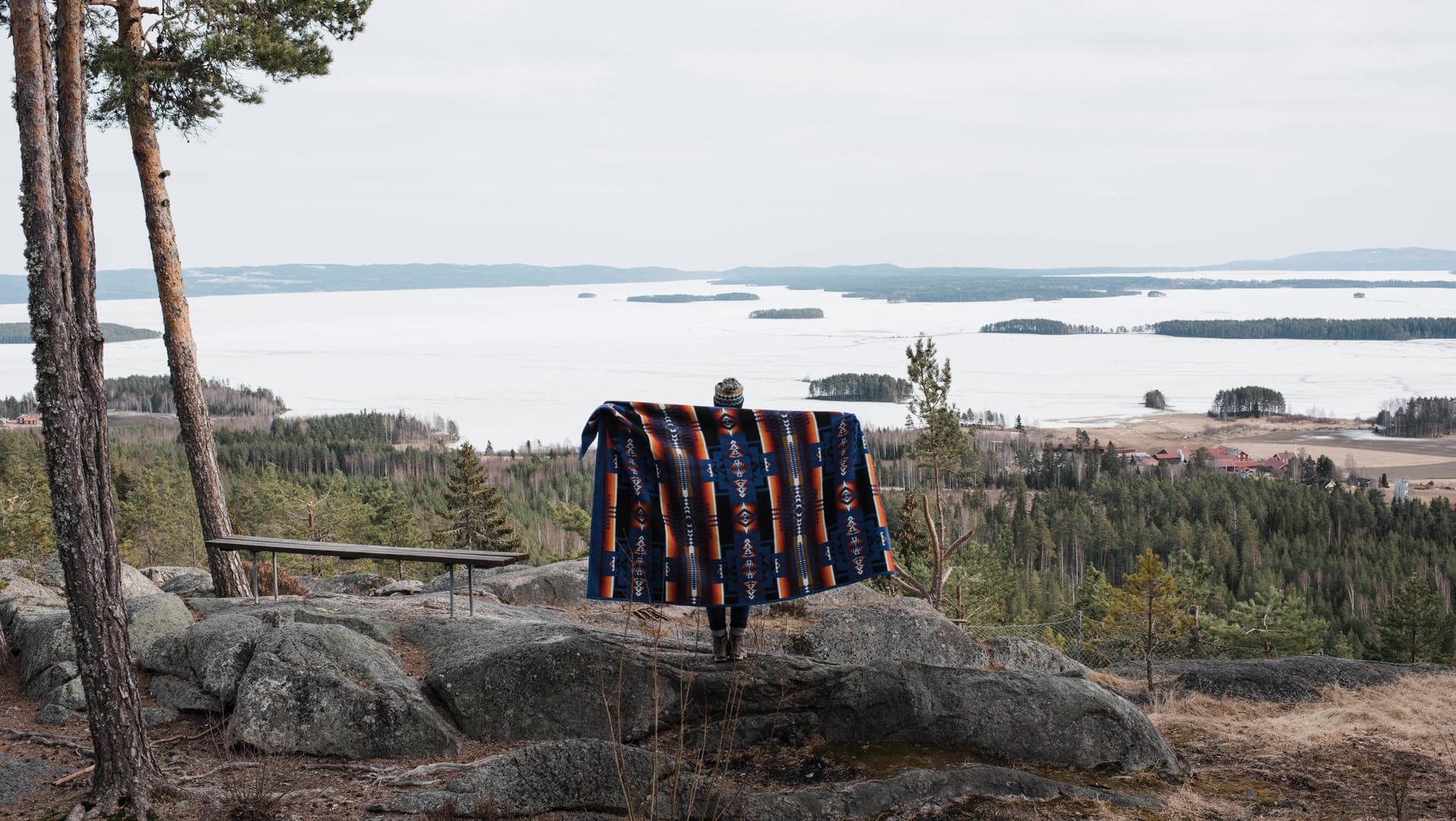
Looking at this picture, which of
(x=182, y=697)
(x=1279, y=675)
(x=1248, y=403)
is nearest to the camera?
(x=182, y=697)

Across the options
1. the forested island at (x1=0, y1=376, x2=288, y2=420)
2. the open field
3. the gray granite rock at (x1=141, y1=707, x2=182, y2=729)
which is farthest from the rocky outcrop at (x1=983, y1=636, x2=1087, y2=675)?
the forested island at (x1=0, y1=376, x2=288, y2=420)

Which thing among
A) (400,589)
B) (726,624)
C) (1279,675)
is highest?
(726,624)

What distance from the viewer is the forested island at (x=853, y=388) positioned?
5133 inches

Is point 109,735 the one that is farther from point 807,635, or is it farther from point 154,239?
point 154,239

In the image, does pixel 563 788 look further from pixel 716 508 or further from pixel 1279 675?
pixel 1279 675

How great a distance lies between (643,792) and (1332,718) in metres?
7.93

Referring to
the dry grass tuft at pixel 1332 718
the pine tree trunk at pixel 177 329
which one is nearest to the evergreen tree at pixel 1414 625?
the dry grass tuft at pixel 1332 718

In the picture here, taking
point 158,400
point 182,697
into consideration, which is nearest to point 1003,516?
point 182,697

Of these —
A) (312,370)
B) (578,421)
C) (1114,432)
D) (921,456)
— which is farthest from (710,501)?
(312,370)

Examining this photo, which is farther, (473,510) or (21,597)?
(473,510)

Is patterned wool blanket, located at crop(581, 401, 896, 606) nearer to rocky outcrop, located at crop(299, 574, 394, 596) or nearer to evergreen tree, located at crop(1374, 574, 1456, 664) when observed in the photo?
rocky outcrop, located at crop(299, 574, 394, 596)

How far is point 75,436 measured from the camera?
531cm

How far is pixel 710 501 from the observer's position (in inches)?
265

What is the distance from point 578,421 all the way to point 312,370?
76.5 meters
